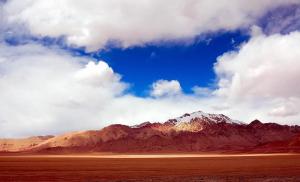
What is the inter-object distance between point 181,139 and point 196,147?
10765mm

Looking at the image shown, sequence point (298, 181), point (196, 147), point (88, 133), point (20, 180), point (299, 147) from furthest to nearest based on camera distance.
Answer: point (88, 133)
point (196, 147)
point (299, 147)
point (20, 180)
point (298, 181)

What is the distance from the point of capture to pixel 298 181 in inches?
1109

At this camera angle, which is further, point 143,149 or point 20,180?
point 143,149

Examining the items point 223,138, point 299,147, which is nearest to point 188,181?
point 299,147

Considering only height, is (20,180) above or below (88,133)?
below

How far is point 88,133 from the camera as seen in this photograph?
19138 centimetres

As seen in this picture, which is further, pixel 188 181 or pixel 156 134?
pixel 156 134

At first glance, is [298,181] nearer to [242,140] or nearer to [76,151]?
[76,151]

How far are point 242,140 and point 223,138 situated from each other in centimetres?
979

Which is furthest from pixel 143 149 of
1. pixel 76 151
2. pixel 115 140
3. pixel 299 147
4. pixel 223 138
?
pixel 299 147

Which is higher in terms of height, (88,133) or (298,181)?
(88,133)

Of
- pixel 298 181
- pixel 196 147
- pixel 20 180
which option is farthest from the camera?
pixel 196 147

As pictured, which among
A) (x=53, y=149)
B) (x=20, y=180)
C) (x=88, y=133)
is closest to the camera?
(x=20, y=180)

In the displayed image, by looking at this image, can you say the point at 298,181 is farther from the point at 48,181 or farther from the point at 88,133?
the point at 88,133
